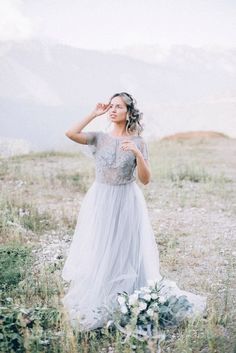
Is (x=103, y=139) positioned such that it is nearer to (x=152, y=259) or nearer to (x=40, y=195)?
(x=152, y=259)

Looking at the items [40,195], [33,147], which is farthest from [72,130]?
[33,147]

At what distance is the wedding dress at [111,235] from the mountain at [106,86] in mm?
14160

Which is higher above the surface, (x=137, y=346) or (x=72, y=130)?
(x=72, y=130)

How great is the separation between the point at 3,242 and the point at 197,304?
279cm

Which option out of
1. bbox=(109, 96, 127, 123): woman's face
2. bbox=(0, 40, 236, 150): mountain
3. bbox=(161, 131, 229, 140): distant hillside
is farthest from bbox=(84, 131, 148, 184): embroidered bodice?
bbox=(161, 131, 229, 140): distant hillside

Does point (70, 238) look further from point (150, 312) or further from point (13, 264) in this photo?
point (150, 312)

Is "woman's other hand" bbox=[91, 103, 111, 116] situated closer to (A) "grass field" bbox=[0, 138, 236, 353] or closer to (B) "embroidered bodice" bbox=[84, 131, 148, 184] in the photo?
(B) "embroidered bodice" bbox=[84, 131, 148, 184]

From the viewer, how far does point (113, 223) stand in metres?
4.49

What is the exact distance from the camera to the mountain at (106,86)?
2498 centimetres

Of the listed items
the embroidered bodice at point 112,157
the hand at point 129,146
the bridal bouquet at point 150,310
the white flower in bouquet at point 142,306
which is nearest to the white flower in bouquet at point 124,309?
the bridal bouquet at point 150,310

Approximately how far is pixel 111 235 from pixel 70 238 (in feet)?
7.78

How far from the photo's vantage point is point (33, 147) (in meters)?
17.0

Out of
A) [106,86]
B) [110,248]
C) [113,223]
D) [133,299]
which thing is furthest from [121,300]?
[106,86]

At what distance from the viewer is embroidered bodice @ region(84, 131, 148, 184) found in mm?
4371
